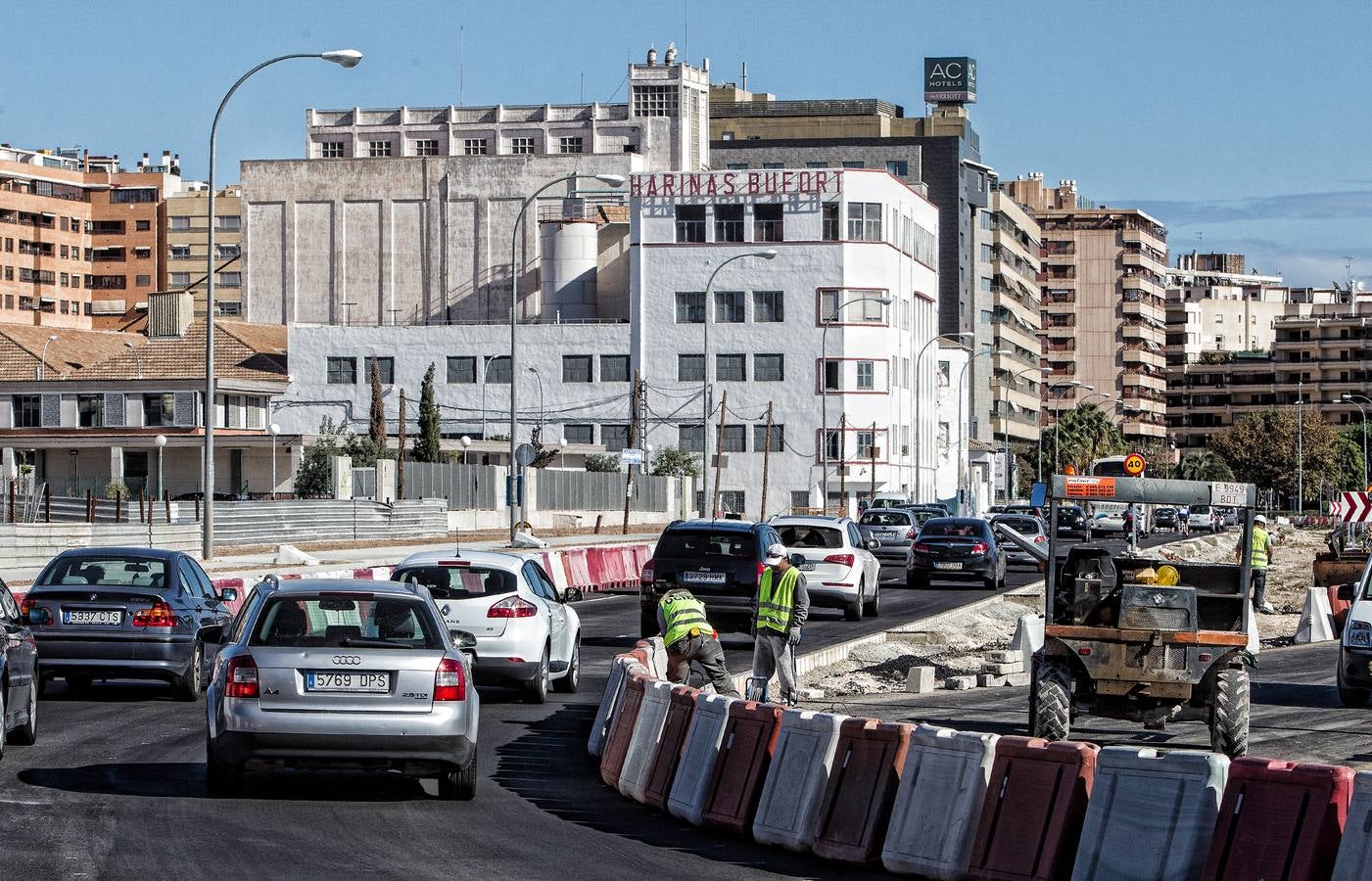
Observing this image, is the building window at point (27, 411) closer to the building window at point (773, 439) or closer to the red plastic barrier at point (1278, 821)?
the building window at point (773, 439)

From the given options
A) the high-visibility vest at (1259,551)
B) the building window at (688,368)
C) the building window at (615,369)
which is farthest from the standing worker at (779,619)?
the building window at (615,369)

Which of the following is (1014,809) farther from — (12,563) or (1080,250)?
(1080,250)

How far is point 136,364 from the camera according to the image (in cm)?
9600

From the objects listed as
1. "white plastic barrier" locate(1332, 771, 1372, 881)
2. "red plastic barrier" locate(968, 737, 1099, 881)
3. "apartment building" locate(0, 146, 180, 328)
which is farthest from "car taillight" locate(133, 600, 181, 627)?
"apartment building" locate(0, 146, 180, 328)

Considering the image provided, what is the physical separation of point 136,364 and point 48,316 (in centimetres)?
7105

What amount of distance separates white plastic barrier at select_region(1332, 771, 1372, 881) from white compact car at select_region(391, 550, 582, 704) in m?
11.4

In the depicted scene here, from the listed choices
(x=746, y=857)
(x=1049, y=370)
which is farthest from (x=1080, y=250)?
(x=746, y=857)

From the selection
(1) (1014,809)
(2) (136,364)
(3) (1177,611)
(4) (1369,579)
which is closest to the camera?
(1) (1014,809)

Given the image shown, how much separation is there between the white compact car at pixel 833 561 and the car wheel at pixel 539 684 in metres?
12.9

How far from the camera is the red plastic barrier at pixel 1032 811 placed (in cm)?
1016

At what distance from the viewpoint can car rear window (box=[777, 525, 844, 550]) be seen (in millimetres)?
34000

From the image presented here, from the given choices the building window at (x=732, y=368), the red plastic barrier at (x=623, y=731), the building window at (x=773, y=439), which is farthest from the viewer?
the building window at (x=732, y=368)

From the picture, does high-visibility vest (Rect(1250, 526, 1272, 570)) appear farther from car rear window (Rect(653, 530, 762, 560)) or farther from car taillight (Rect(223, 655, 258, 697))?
car taillight (Rect(223, 655, 258, 697))

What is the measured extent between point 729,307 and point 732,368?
10.4 ft
